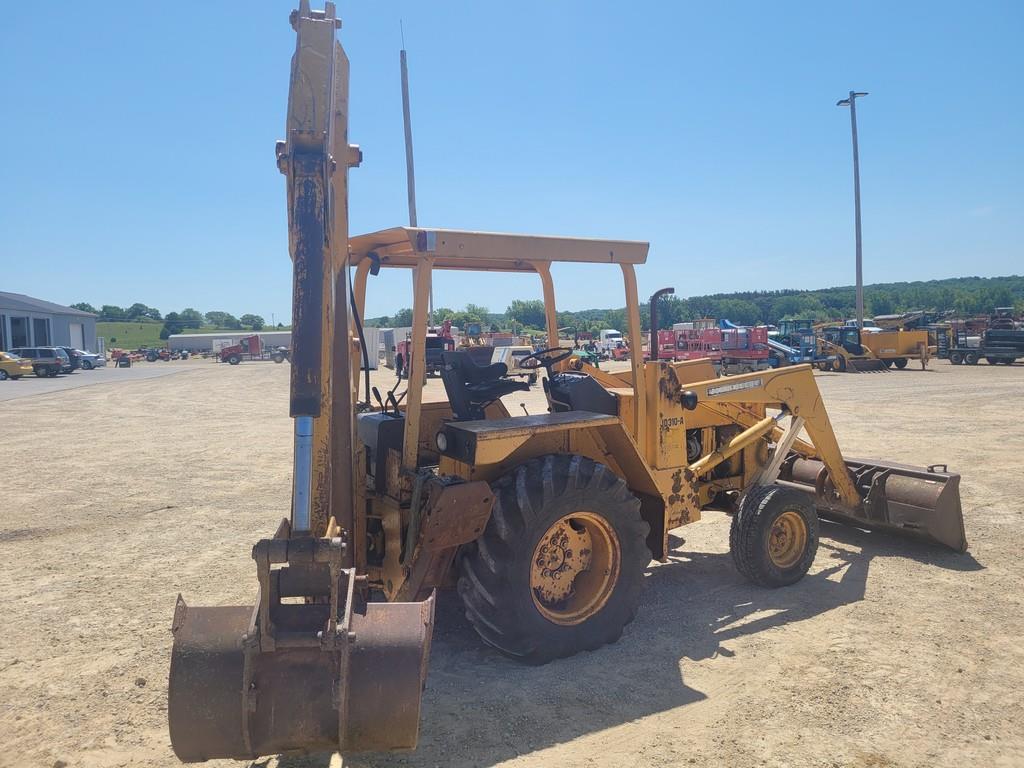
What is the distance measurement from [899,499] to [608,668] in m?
3.53

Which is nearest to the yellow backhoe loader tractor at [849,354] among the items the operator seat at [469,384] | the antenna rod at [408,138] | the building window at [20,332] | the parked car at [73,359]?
the antenna rod at [408,138]

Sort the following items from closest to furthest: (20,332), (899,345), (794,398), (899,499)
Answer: (794,398) < (899,499) < (899,345) < (20,332)

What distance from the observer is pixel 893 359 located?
102 ft

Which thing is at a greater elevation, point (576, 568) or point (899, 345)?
point (899, 345)

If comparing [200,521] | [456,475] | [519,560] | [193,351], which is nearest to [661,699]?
[519,560]

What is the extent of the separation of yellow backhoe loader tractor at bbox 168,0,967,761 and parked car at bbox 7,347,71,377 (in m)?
40.7

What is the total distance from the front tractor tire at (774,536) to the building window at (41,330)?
59828mm

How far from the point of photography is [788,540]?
5.61m

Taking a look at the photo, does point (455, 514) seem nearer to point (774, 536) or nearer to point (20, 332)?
point (774, 536)

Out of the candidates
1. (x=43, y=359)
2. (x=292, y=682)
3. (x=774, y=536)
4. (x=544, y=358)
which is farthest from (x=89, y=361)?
(x=292, y=682)

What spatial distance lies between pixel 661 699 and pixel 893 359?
31.6 meters

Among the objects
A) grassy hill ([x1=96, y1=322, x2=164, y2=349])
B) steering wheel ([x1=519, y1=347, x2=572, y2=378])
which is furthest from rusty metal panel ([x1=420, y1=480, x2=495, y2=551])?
grassy hill ([x1=96, y1=322, x2=164, y2=349])

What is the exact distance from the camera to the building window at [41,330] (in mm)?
52975

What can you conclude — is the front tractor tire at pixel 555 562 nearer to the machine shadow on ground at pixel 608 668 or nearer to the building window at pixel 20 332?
the machine shadow on ground at pixel 608 668
